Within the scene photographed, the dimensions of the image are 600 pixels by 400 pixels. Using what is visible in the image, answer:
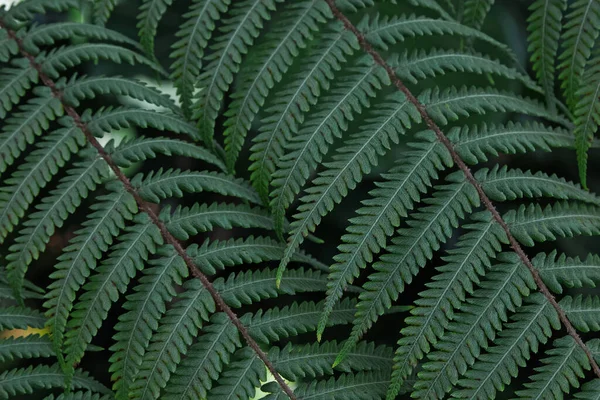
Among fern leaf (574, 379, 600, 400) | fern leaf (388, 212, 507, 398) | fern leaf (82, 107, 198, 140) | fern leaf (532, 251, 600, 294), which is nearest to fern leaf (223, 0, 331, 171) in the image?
fern leaf (82, 107, 198, 140)

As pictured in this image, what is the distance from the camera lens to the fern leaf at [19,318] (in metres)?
1.13

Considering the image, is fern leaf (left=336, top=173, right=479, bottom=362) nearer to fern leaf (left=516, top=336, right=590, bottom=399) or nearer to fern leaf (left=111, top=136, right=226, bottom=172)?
fern leaf (left=516, top=336, right=590, bottom=399)

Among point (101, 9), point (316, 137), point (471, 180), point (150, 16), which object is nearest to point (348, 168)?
point (316, 137)

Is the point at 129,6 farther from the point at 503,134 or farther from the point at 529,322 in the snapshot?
the point at 529,322

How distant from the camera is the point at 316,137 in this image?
1.07 m

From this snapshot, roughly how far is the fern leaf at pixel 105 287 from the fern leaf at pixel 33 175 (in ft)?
0.62

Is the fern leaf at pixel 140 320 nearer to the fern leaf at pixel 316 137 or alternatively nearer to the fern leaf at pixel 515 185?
the fern leaf at pixel 316 137

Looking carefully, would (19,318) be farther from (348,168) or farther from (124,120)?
(348,168)

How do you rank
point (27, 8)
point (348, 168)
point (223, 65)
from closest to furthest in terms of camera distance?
1. point (348, 168)
2. point (223, 65)
3. point (27, 8)

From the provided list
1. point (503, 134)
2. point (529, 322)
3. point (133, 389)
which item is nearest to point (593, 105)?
point (503, 134)

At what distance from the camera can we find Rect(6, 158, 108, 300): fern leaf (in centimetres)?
107

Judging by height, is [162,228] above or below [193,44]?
below

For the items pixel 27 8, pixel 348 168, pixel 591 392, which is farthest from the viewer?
pixel 27 8

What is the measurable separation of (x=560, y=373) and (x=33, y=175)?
972 mm
